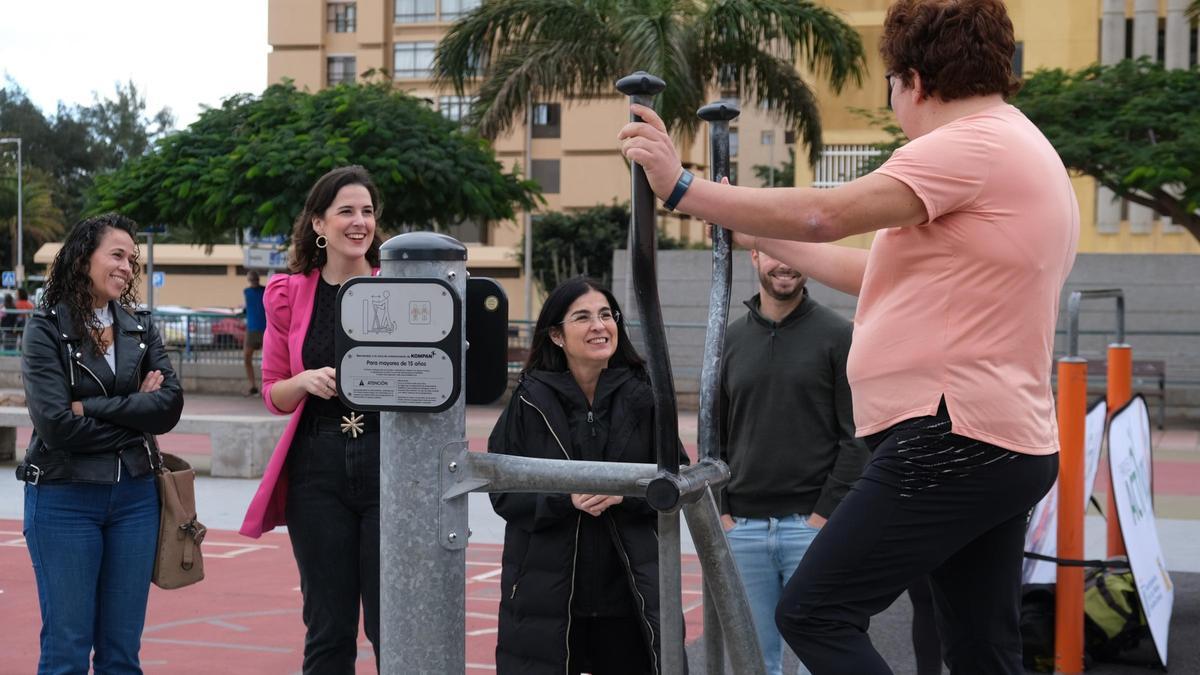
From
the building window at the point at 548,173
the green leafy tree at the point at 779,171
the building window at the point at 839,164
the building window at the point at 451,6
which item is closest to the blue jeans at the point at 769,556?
the building window at the point at 839,164

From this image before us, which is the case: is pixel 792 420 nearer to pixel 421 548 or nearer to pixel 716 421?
pixel 716 421

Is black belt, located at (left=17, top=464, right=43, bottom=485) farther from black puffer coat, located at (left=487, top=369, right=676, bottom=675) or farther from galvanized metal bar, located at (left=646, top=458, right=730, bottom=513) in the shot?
galvanized metal bar, located at (left=646, top=458, right=730, bottom=513)

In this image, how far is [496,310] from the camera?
8.50 feet

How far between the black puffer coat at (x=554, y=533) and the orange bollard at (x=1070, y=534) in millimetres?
2134

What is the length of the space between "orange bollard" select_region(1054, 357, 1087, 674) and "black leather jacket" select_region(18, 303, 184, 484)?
3166 millimetres

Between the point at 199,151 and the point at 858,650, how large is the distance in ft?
59.1

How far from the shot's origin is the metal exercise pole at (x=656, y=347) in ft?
7.27

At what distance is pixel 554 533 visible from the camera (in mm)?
3850

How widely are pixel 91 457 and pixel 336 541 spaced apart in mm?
857

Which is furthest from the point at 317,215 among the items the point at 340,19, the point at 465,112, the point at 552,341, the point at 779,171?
the point at 340,19

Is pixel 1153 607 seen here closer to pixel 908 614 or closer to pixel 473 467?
pixel 908 614

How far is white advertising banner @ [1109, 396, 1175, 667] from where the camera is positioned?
561 cm

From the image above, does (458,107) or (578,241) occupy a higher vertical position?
(458,107)

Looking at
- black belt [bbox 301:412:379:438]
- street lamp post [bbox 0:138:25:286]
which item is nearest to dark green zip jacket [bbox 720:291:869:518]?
black belt [bbox 301:412:379:438]
